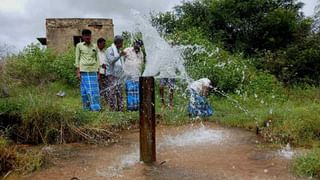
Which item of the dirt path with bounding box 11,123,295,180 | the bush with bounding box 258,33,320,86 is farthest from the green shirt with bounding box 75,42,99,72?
the bush with bounding box 258,33,320,86

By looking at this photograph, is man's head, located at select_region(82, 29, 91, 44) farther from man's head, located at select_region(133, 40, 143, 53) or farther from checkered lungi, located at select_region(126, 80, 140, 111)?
checkered lungi, located at select_region(126, 80, 140, 111)

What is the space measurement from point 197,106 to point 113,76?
168 cm

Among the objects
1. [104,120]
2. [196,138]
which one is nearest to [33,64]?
[104,120]

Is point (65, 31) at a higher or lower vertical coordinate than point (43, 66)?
higher

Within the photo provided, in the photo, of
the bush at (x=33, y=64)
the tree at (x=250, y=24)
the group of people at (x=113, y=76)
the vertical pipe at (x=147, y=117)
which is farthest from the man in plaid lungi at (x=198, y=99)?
the tree at (x=250, y=24)

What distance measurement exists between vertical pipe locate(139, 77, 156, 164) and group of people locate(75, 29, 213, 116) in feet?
10.3

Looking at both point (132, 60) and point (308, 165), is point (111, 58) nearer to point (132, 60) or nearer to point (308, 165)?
point (132, 60)

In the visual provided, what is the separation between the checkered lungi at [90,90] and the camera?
8.81 m

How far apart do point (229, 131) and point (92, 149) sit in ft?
7.73

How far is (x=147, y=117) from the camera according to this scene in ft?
18.7

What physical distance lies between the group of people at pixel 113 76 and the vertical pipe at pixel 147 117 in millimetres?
3124

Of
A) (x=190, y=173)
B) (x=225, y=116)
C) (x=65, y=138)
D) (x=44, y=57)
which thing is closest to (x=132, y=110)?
(x=225, y=116)

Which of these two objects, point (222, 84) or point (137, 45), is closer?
point (137, 45)

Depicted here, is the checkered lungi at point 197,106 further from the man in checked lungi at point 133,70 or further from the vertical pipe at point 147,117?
the vertical pipe at point 147,117
